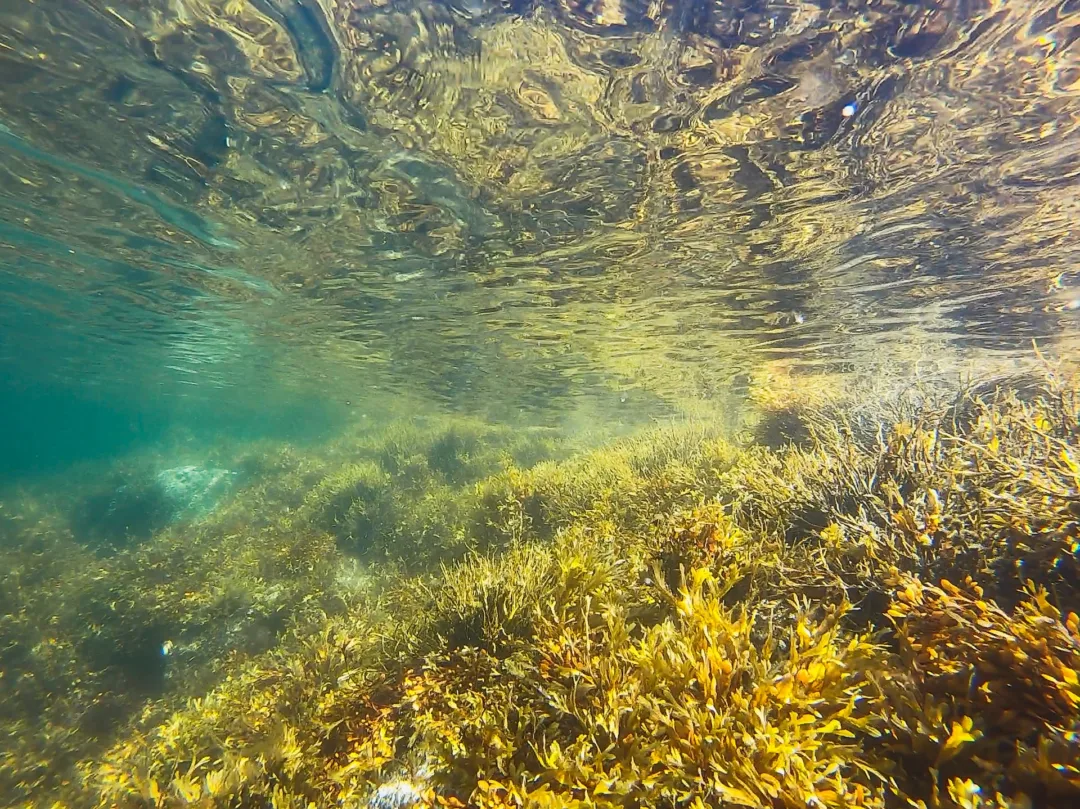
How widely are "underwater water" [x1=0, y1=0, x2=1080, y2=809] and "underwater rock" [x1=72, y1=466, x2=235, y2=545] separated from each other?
209cm

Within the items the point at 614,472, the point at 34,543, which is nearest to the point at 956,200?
the point at 614,472

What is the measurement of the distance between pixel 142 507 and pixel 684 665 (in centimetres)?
2493

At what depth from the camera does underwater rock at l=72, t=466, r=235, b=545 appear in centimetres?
1881

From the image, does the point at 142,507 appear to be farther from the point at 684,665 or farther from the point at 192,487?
the point at 684,665

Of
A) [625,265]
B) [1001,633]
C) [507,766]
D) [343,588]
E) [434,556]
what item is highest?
[625,265]

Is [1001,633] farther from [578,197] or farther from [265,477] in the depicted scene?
[265,477]

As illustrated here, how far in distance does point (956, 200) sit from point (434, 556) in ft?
41.8

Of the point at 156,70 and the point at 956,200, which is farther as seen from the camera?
the point at 956,200

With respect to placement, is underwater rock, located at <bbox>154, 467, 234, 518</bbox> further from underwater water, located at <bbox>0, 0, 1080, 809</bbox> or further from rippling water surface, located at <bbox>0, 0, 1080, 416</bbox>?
rippling water surface, located at <bbox>0, 0, 1080, 416</bbox>

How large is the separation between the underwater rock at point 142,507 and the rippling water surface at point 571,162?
9.59 meters

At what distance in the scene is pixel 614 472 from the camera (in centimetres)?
1004

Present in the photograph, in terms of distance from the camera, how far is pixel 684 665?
3.28 m

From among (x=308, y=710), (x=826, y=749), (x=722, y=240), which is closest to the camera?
(x=826, y=749)

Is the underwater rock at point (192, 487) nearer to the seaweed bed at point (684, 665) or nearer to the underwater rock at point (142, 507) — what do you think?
the underwater rock at point (142, 507)
